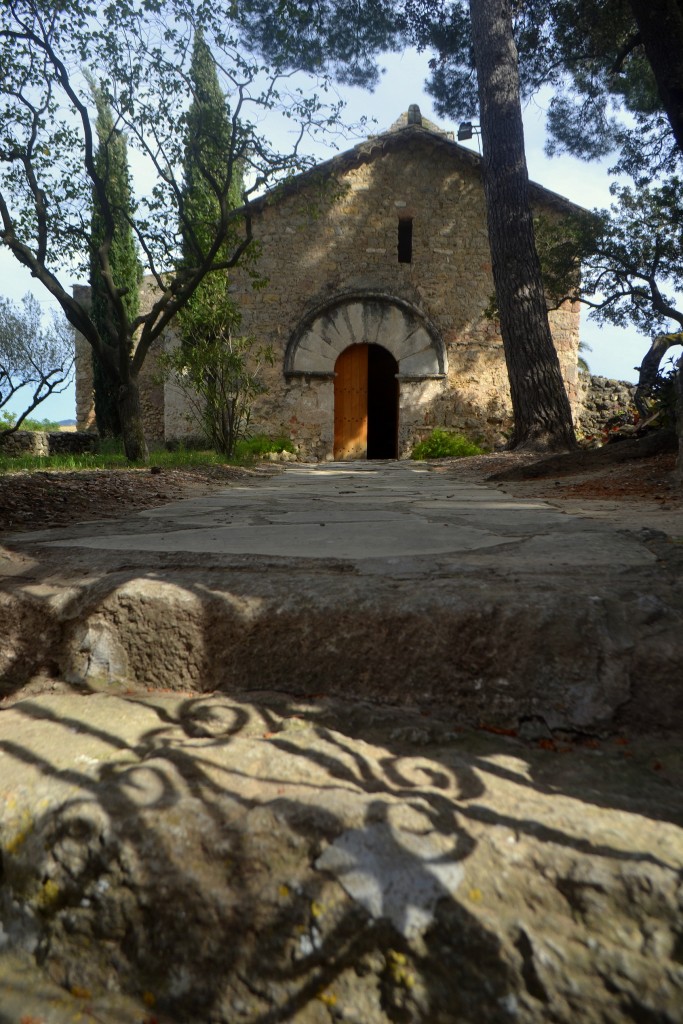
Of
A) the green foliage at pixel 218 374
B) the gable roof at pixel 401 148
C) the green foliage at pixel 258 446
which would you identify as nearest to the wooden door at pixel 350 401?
the green foliage at pixel 258 446

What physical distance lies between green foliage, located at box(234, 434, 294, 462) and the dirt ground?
293 cm

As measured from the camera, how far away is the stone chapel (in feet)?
40.9

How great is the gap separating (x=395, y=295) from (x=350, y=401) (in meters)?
2.03

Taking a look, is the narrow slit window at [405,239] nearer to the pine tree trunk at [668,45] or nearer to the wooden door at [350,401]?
the wooden door at [350,401]

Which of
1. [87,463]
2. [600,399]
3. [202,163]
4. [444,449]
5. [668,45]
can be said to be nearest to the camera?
[668,45]

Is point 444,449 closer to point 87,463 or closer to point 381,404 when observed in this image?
point 87,463

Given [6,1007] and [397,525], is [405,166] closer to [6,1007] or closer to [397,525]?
[397,525]

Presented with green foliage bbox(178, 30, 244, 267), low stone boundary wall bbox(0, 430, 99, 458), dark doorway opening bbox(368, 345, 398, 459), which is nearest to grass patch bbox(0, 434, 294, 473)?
low stone boundary wall bbox(0, 430, 99, 458)

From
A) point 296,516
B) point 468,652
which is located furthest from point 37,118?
point 468,652

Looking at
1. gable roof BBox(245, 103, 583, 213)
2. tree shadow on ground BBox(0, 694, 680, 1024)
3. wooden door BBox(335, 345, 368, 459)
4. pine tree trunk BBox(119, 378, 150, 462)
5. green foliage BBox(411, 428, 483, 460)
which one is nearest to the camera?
tree shadow on ground BBox(0, 694, 680, 1024)

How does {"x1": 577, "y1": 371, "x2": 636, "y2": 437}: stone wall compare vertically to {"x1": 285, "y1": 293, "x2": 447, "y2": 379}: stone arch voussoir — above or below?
below

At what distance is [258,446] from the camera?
34.9 ft

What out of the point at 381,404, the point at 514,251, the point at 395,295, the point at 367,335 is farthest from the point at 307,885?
the point at 381,404

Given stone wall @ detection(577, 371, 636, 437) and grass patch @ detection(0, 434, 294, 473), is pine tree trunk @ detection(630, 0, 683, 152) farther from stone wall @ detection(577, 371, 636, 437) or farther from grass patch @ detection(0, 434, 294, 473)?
stone wall @ detection(577, 371, 636, 437)
